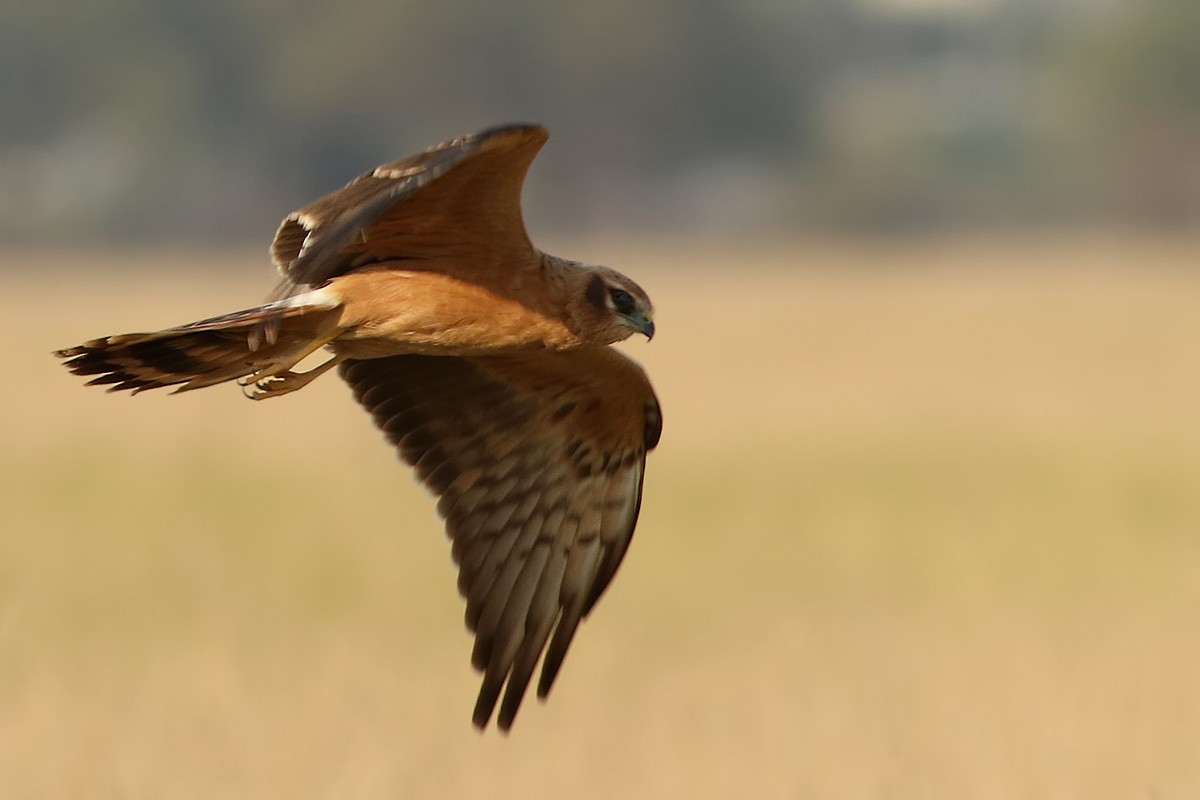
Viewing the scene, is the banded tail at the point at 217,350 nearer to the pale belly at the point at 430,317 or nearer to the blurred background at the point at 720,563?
the pale belly at the point at 430,317

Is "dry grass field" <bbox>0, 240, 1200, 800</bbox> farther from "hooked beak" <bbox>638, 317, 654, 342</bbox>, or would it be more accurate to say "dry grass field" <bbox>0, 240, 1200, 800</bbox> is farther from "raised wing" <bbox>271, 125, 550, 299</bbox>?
"raised wing" <bbox>271, 125, 550, 299</bbox>

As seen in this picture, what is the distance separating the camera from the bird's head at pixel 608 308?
262 inches

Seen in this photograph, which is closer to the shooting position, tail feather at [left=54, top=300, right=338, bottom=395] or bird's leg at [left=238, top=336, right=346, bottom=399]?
tail feather at [left=54, top=300, right=338, bottom=395]

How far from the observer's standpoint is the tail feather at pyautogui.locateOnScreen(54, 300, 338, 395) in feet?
19.7

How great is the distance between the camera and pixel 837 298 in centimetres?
2845

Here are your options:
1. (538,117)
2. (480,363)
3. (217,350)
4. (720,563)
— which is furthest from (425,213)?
(538,117)

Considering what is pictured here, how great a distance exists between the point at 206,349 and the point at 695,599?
4.64 metres

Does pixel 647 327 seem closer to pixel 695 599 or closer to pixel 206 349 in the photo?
pixel 206 349

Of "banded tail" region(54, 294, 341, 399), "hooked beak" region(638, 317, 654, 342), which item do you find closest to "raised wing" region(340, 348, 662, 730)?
"hooked beak" region(638, 317, 654, 342)

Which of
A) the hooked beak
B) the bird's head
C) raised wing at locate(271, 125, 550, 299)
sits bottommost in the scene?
the hooked beak

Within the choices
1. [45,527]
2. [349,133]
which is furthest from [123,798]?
[349,133]

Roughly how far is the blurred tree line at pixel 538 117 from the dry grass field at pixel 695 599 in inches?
1810

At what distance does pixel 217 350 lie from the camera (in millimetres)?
6207

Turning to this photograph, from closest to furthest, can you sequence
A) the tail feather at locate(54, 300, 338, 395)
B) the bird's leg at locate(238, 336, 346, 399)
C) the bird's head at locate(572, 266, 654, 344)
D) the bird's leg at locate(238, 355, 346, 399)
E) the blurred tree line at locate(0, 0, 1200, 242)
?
the tail feather at locate(54, 300, 338, 395), the bird's leg at locate(238, 336, 346, 399), the bird's leg at locate(238, 355, 346, 399), the bird's head at locate(572, 266, 654, 344), the blurred tree line at locate(0, 0, 1200, 242)
